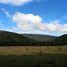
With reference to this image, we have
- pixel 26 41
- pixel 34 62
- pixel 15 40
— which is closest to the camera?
pixel 34 62

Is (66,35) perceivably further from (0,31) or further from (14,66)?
(14,66)

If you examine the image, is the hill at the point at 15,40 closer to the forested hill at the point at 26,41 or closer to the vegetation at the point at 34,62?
the forested hill at the point at 26,41

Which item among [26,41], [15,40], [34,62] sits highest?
[15,40]

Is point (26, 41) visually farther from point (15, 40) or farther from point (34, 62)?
point (34, 62)

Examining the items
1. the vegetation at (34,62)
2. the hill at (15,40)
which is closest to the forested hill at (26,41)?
the hill at (15,40)

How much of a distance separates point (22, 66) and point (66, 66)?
352 centimetres

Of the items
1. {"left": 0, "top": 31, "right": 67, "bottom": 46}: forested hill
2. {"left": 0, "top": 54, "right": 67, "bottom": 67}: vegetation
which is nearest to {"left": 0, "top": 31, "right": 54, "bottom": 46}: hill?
{"left": 0, "top": 31, "right": 67, "bottom": 46}: forested hill

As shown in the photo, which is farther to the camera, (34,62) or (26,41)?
(26,41)

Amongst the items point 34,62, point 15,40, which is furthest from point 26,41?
point 34,62

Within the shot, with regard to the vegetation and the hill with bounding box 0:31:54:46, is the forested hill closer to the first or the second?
the hill with bounding box 0:31:54:46

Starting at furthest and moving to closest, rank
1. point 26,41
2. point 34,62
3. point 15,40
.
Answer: point 15,40, point 26,41, point 34,62

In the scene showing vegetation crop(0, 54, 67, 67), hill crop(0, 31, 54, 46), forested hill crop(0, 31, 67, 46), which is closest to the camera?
vegetation crop(0, 54, 67, 67)

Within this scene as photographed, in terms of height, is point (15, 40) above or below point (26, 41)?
above

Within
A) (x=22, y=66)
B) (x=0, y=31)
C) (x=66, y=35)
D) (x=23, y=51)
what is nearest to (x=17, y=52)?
(x=23, y=51)
